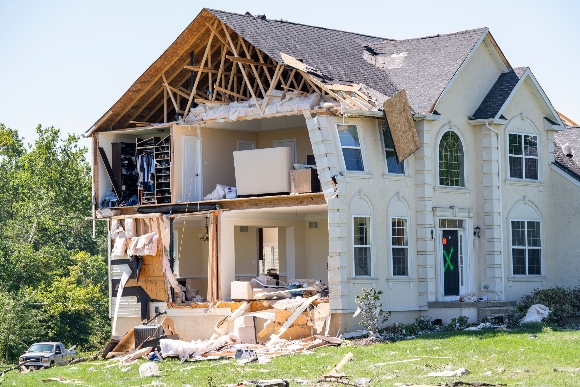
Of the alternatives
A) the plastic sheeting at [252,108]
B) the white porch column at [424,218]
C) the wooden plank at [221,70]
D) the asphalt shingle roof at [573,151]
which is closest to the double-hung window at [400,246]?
the white porch column at [424,218]

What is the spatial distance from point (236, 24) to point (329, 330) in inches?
393

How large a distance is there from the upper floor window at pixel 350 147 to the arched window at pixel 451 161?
10.6 feet

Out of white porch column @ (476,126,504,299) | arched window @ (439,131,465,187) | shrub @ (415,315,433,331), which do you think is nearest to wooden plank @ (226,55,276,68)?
arched window @ (439,131,465,187)

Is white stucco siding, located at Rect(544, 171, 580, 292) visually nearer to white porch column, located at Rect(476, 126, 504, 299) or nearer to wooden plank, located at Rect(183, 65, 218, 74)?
white porch column, located at Rect(476, 126, 504, 299)

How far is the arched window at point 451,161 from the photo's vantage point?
3394 cm

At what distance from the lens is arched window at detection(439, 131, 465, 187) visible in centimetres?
3394

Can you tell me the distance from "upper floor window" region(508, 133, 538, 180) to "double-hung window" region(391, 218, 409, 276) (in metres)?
4.78

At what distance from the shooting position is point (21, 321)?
5119 cm

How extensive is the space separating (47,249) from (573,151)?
30.3m

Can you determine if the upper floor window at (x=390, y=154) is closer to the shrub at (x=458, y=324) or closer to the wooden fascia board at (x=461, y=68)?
the wooden fascia board at (x=461, y=68)

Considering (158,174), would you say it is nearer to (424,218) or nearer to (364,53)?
(364,53)

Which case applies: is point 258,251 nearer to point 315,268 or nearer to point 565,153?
point 315,268

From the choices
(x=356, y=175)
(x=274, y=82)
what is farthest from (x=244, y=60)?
(x=356, y=175)

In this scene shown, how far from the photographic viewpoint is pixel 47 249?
2296 inches
